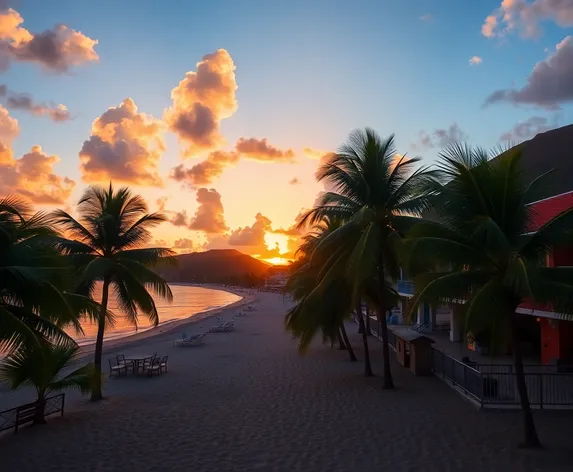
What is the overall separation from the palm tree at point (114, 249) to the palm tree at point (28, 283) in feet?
17.7

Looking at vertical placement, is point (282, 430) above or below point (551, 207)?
below

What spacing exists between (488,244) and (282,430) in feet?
19.2

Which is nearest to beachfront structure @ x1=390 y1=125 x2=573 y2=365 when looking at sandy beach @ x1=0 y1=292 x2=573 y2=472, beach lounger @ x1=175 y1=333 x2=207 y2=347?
sandy beach @ x1=0 y1=292 x2=573 y2=472

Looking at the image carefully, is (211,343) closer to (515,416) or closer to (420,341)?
(420,341)

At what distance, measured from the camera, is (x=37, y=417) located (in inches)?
474

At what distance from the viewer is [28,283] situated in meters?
8.45

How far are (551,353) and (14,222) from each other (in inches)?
674

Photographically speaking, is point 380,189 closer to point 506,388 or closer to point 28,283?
point 506,388

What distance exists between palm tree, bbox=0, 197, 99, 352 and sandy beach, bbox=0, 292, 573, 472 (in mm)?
2571

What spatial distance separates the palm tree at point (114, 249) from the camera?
49.7 ft

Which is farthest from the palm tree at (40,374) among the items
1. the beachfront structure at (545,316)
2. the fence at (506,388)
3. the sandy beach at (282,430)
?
the fence at (506,388)

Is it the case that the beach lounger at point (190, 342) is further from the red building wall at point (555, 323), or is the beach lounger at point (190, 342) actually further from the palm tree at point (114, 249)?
the red building wall at point (555, 323)

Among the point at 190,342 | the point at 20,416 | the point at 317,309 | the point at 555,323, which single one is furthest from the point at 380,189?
the point at 190,342

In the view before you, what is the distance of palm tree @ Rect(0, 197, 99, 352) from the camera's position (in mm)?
8039
